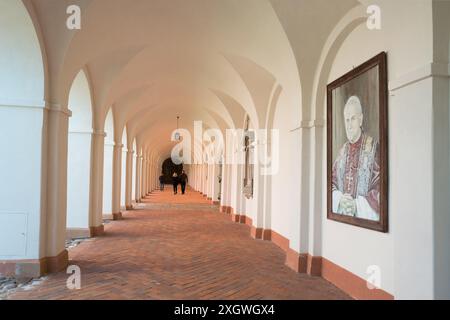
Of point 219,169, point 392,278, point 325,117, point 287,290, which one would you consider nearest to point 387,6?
point 325,117

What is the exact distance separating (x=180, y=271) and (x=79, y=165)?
4609 mm

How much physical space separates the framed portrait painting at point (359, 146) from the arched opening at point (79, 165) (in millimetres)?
6104

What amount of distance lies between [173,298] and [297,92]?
13.6ft

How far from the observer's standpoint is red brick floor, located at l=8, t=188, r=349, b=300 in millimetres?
5289

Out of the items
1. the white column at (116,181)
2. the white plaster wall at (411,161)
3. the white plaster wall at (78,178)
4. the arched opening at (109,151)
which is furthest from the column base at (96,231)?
the white plaster wall at (411,161)

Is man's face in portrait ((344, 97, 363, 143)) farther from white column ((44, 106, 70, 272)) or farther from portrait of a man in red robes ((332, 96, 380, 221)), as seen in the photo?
white column ((44, 106, 70, 272))

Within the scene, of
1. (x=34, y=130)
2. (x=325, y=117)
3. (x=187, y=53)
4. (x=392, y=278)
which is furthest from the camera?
(x=187, y=53)

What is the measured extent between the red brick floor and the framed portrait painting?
129 cm

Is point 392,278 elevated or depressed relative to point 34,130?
depressed

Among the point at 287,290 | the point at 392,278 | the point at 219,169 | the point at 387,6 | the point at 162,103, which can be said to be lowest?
the point at 287,290

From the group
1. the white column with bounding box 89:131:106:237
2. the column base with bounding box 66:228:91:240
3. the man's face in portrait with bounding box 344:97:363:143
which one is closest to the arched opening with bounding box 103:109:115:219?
the white column with bounding box 89:131:106:237

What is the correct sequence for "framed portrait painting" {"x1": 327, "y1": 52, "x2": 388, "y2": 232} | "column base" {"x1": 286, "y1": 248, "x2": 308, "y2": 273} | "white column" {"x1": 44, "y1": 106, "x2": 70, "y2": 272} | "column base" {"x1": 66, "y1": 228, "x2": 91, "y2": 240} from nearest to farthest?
"framed portrait painting" {"x1": 327, "y1": 52, "x2": 388, "y2": 232}
"white column" {"x1": 44, "y1": 106, "x2": 70, "y2": 272}
"column base" {"x1": 286, "y1": 248, "x2": 308, "y2": 273}
"column base" {"x1": 66, "y1": 228, "x2": 91, "y2": 240}

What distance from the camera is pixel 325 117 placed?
21.8ft
